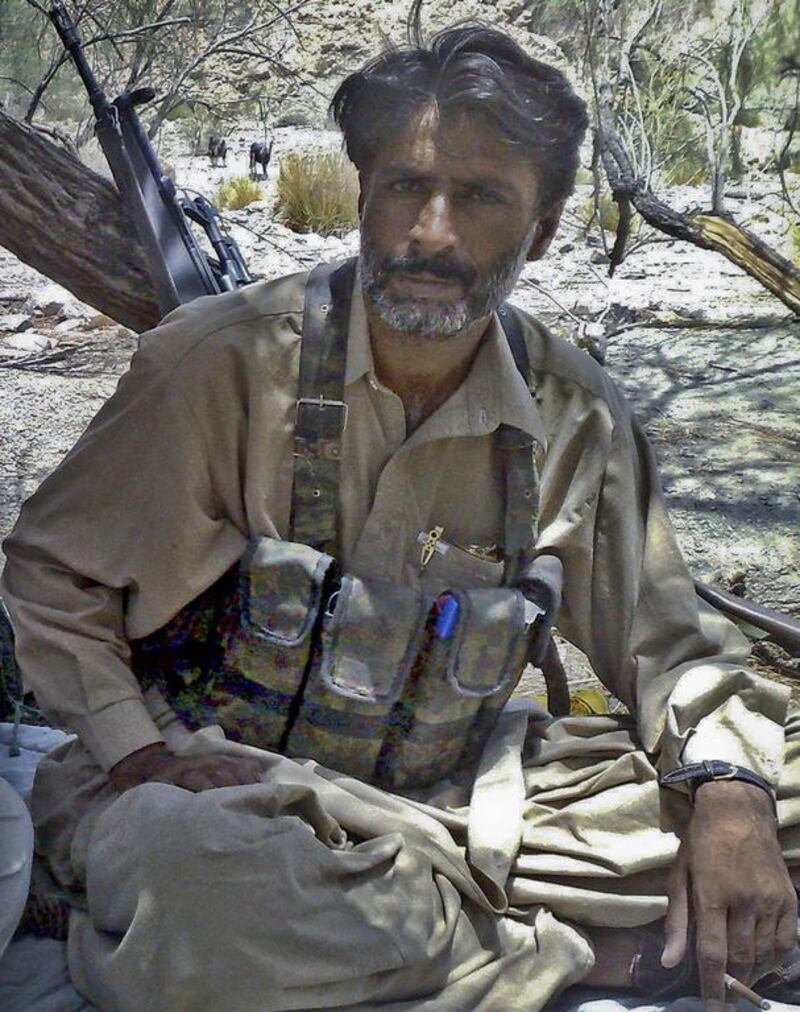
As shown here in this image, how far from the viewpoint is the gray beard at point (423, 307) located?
2107 millimetres

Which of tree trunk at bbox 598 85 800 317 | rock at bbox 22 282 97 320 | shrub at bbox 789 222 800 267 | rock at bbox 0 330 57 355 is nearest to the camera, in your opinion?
tree trunk at bbox 598 85 800 317

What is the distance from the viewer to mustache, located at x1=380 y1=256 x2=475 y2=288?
82.9 inches

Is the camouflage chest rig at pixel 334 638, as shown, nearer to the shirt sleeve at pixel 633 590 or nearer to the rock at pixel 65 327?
the shirt sleeve at pixel 633 590

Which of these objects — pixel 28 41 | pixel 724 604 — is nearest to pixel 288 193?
pixel 28 41

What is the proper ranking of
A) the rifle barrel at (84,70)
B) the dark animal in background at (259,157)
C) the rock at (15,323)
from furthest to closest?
the dark animal in background at (259,157), the rock at (15,323), the rifle barrel at (84,70)

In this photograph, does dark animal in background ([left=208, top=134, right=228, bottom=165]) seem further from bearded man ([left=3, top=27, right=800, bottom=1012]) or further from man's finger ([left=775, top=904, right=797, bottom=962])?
man's finger ([left=775, top=904, right=797, bottom=962])

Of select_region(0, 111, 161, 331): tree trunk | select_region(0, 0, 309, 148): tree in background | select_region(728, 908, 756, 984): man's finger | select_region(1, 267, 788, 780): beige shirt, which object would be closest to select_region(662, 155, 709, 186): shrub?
select_region(0, 0, 309, 148): tree in background

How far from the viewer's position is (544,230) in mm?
2338

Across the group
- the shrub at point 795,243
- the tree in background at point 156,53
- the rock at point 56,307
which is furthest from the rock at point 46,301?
the shrub at point 795,243

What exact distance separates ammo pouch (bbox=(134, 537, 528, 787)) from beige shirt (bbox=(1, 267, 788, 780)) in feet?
0.25

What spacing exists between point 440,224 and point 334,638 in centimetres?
67

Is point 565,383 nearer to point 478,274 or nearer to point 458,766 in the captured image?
point 478,274

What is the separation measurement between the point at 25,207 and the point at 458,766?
2.05 metres

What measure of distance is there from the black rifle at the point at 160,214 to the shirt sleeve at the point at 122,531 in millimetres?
1101
